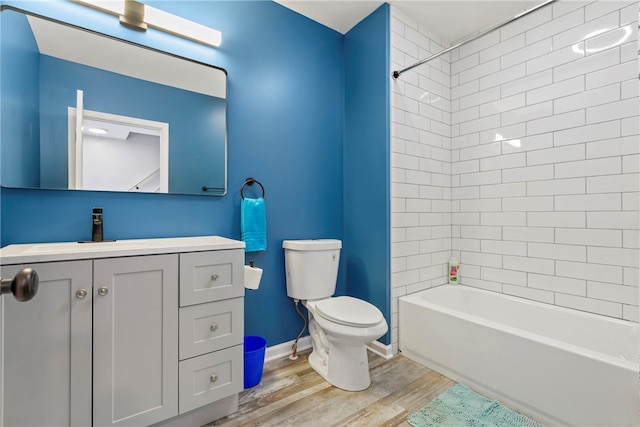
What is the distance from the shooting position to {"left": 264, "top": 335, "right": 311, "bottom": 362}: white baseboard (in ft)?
6.64

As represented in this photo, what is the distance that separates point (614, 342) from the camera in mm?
1652

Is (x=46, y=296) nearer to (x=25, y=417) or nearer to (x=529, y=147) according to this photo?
(x=25, y=417)

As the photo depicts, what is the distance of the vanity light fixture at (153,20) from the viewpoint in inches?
59.1

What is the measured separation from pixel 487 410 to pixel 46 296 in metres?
2.06

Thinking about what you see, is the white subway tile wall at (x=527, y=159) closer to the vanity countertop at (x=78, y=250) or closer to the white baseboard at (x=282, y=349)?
the white baseboard at (x=282, y=349)

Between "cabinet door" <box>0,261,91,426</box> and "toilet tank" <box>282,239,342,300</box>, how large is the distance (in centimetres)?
113

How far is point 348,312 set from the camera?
1741 mm

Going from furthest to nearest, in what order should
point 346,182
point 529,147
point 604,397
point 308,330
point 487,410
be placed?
point 346,182
point 308,330
point 529,147
point 487,410
point 604,397

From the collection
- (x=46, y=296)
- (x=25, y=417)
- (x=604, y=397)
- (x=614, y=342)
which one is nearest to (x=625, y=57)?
(x=614, y=342)

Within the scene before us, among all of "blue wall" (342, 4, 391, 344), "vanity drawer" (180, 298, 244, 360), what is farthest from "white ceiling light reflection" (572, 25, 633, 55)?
"vanity drawer" (180, 298, 244, 360)

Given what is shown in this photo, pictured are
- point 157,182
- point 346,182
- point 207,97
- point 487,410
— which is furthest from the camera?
point 346,182

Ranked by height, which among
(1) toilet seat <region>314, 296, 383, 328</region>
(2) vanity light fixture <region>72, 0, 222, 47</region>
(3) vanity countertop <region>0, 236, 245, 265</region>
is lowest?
(1) toilet seat <region>314, 296, 383, 328</region>

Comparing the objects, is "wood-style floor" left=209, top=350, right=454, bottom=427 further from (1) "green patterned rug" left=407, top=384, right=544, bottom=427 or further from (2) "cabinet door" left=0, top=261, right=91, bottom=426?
(2) "cabinet door" left=0, top=261, right=91, bottom=426

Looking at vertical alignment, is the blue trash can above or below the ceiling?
below
